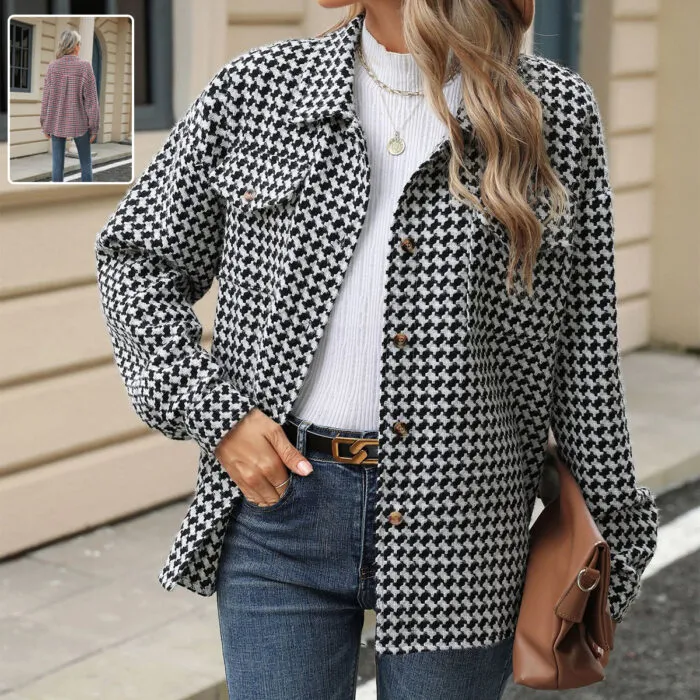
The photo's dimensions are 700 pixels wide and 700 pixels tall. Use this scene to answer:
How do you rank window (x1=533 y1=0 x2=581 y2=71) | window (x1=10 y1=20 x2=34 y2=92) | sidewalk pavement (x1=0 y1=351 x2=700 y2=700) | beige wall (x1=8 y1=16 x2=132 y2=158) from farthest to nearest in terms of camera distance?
1. window (x1=533 y1=0 x2=581 y2=71)
2. sidewalk pavement (x1=0 y1=351 x2=700 y2=700)
3. window (x1=10 y1=20 x2=34 y2=92)
4. beige wall (x1=8 y1=16 x2=132 y2=158)

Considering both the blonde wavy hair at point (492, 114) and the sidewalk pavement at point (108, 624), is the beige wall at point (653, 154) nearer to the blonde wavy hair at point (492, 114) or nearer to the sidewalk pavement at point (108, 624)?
the sidewalk pavement at point (108, 624)

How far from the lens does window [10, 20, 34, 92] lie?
2.83 meters

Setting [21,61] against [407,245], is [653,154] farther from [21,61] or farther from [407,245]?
[407,245]

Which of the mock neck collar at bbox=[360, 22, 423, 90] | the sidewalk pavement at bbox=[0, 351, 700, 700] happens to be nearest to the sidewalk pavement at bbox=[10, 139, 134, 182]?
the mock neck collar at bbox=[360, 22, 423, 90]

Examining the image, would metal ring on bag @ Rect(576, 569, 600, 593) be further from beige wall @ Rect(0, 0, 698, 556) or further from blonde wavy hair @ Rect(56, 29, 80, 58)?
beige wall @ Rect(0, 0, 698, 556)

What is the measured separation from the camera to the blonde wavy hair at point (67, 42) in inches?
97.8

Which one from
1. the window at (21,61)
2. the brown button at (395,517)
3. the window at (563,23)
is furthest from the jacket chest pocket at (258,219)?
the window at (563,23)

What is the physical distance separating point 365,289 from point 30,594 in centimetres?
306

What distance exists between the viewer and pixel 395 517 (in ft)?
6.42

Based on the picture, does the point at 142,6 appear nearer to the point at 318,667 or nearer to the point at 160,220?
the point at 160,220

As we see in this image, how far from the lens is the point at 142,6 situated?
5402mm

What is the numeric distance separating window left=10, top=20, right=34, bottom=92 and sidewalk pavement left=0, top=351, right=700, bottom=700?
5.76 feet

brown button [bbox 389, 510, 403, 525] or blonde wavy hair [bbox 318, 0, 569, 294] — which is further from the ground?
blonde wavy hair [bbox 318, 0, 569, 294]

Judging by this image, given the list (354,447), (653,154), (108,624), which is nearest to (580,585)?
(354,447)
